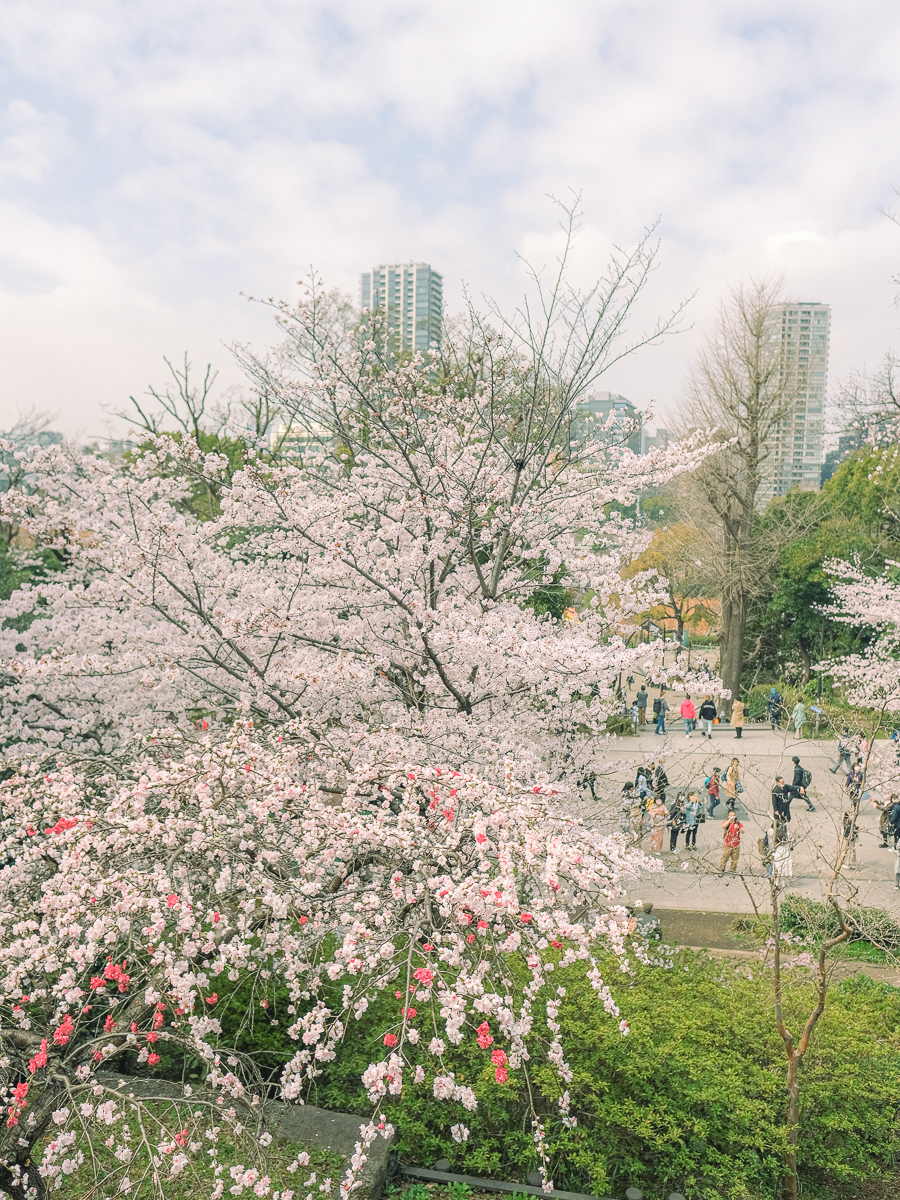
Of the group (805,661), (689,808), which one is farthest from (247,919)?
(805,661)

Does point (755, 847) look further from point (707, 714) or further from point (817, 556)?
point (817, 556)

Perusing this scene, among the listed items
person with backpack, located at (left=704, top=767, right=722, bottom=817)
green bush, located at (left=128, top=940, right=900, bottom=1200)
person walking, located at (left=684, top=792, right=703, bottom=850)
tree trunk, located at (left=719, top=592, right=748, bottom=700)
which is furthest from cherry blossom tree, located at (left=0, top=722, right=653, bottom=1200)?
tree trunk, located at (left=719, top=592, right=748, bottom=700)

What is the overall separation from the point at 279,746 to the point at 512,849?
75.1 inches

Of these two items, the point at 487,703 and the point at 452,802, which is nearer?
the point at 452,802

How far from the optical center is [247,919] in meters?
4.33

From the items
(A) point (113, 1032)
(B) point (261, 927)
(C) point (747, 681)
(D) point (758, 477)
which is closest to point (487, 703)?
(B) point (261, 927)

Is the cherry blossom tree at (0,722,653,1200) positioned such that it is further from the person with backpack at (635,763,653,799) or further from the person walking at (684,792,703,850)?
the person walking at (684,792,703,850)

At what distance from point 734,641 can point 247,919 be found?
2256 centimetres

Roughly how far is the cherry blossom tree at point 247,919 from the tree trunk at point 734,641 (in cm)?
2062

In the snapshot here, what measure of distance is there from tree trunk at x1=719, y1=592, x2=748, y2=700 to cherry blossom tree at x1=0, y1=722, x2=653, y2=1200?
812 inches

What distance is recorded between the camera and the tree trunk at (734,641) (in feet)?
79.7

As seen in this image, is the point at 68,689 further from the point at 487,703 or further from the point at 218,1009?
the point at 487,703

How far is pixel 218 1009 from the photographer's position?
680 cm

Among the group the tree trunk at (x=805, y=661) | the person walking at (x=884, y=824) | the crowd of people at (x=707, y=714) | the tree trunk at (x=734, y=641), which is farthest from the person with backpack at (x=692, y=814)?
the tree trunk at (x=805, y=661)
